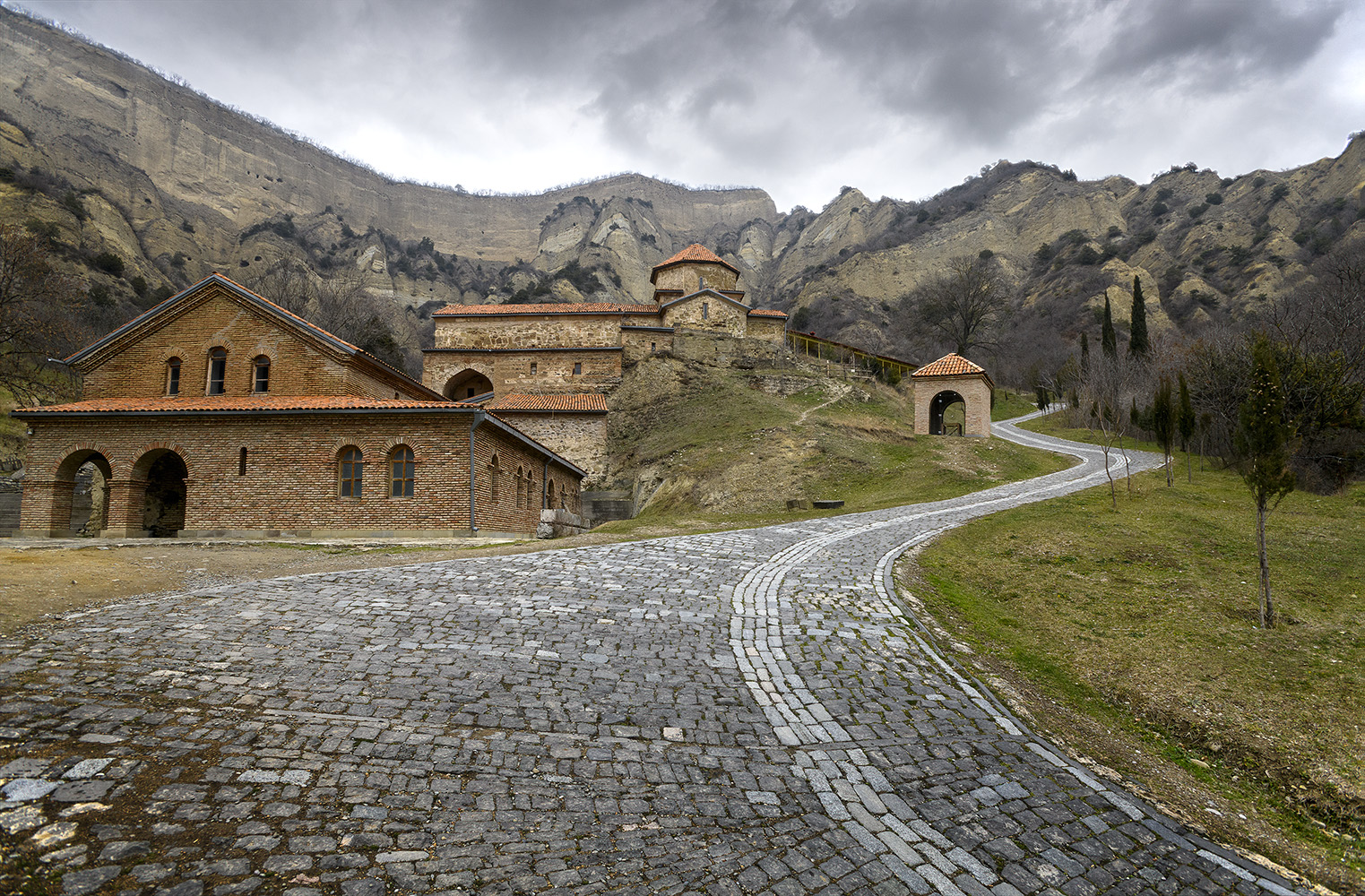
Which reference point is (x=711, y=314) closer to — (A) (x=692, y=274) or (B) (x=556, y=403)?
(A) (x=692, y=274)

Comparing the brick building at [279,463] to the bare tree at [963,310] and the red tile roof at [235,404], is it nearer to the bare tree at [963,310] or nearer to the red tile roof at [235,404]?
the red tile roof at [235,404]

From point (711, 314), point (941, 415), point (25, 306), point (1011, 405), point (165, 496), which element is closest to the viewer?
point (165, 496)

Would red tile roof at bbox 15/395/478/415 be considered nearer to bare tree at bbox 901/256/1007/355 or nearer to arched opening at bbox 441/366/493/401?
arched opening at bbox 441/366/493/401

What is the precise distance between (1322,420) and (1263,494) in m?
21.9

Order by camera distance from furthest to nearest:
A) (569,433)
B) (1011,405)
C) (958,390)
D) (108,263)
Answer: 1. (1011,405)
2. (108,263)
3. (569,433)
4. (958,390)

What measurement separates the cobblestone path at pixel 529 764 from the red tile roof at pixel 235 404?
35.5 feet

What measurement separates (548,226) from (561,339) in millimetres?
92195

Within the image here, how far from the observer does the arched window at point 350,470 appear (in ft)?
61.8

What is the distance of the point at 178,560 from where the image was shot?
1306 centimetres

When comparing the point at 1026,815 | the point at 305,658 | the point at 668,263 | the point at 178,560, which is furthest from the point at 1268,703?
the point at 668,263

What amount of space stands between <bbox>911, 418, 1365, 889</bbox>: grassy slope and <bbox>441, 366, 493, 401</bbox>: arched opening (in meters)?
35.8

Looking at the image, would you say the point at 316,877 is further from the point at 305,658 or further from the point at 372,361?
the point at 372,361

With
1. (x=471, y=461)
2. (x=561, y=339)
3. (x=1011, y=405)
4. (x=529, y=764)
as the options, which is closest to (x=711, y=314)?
(x=561, y=339)

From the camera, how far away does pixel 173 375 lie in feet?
72.2
